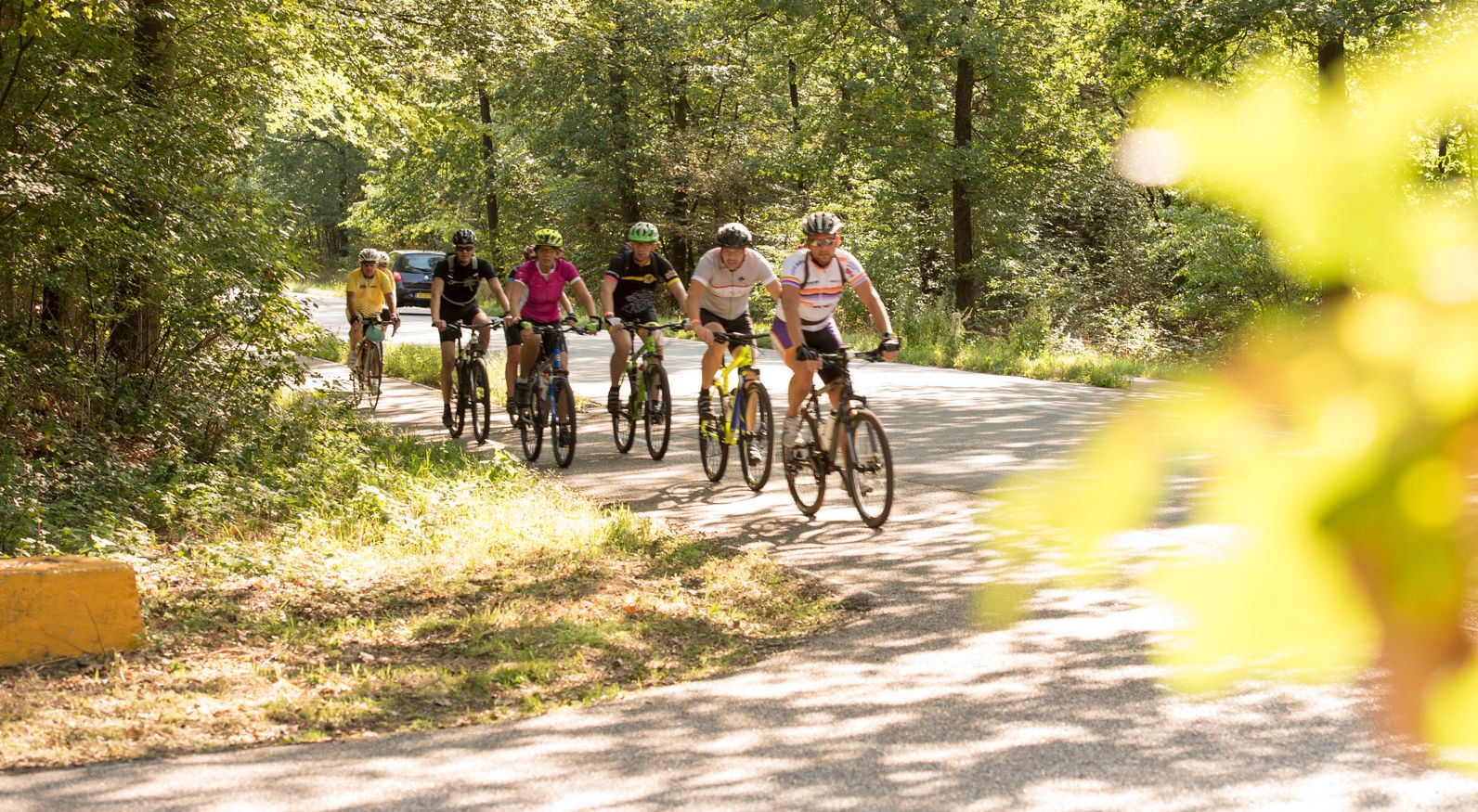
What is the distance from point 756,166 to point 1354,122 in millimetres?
15857

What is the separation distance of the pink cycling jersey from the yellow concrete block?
6575mm

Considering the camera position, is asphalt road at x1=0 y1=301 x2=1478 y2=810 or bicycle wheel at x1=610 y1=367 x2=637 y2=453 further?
bicycle wheel at x1=610 y1=367 x2=637 y2=453

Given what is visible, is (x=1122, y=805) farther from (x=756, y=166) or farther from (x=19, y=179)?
(x=756, y=166)

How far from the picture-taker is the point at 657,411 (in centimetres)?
1262

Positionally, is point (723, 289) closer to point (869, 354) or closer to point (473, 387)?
point (869, 354)

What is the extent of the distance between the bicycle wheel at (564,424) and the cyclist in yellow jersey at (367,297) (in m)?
5.22

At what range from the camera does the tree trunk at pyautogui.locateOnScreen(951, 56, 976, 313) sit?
2895cm

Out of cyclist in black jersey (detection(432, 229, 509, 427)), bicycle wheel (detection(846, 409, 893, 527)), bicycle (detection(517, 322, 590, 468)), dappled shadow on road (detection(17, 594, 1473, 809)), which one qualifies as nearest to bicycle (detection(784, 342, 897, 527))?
bicycle wheel (detection(846, 409, 893, 527))

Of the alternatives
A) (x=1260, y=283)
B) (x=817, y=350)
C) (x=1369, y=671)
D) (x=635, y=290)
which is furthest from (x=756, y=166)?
(x=1369, y=671)

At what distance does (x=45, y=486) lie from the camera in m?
9.70

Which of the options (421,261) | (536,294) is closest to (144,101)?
(536,294)

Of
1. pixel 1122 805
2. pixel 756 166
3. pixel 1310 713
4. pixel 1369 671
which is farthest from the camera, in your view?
pixel 756 166

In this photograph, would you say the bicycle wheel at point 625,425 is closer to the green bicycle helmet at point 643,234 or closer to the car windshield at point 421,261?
the green bicycle helmet at point 643,234

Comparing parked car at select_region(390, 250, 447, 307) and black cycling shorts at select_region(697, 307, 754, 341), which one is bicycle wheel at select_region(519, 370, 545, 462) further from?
parked car at select_region(390, 250, 447, 307)
